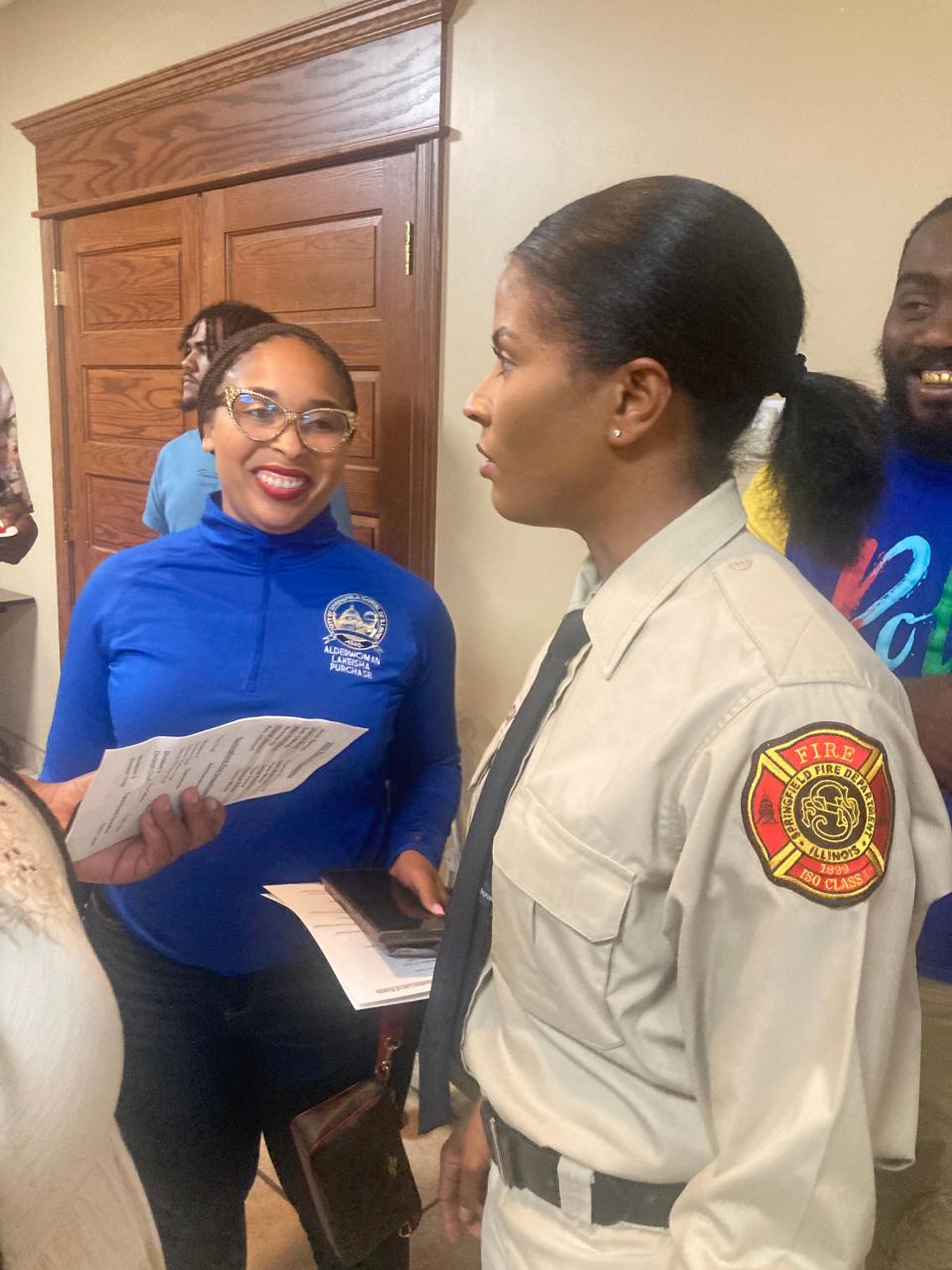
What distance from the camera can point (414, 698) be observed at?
1341mm

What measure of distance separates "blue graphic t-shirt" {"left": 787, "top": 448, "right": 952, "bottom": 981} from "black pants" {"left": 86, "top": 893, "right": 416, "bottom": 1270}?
795mm

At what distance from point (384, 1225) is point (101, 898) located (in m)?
0.58

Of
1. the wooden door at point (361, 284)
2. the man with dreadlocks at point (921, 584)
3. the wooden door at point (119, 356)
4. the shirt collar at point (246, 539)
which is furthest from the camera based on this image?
the wooden door at point (119, 356)

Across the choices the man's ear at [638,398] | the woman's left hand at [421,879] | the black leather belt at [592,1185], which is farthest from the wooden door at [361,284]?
the black leather belt at [592,1185]

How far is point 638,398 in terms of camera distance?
72 cm

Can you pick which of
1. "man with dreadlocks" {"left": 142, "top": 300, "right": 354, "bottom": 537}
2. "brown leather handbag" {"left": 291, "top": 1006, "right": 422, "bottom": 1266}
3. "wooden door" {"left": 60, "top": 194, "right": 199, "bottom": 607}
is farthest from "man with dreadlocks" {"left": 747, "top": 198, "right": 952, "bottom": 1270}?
"wooden door" {"left": 60, "top": 194, "right": 199, "bottom": 607}

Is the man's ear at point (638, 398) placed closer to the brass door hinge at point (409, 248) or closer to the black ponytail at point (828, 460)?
the black ponytail at point (828, 460)

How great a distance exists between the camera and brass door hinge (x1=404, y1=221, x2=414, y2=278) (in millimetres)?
2125

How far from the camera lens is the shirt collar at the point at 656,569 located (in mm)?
722

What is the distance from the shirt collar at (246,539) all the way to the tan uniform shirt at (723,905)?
620 mm

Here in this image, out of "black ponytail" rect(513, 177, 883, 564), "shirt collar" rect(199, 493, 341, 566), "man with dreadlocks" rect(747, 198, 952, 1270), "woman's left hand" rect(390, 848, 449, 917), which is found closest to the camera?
"black ponytail" rect(513, 177, 883, 564)

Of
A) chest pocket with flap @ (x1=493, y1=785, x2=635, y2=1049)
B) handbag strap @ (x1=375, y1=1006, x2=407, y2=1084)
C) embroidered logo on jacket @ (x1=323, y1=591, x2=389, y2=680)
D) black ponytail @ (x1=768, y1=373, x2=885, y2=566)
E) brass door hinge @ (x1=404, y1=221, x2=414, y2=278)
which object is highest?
brass door hinge @ (x1=404, y1=221, x2=414, y2=278)

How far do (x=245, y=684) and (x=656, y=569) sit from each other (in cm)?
66

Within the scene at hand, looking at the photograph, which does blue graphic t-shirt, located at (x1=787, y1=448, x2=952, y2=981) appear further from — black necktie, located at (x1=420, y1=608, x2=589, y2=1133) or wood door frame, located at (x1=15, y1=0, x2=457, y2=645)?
wood door frame, located at (x1=15, y1=0, x2=457, y2=645)
